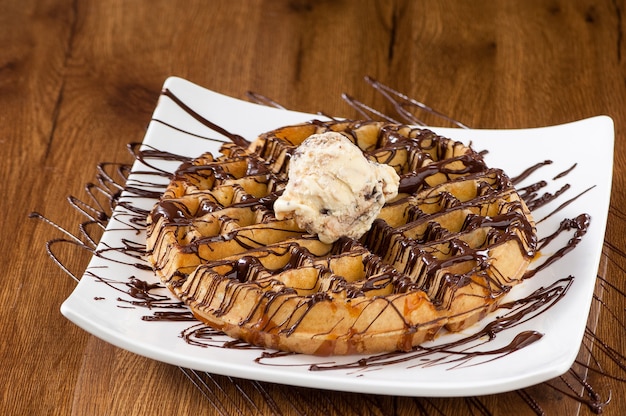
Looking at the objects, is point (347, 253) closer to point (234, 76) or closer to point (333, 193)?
point (333, 193)

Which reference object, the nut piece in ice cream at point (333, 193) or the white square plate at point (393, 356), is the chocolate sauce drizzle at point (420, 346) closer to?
the white square plate at point (393, 356)

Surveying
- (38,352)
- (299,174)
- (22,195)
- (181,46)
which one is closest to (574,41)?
(181,46)

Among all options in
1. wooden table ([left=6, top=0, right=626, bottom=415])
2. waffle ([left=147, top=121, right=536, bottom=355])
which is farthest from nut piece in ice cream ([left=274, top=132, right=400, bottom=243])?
wooden table ([left=6, top=0, right=626, bottom=415])

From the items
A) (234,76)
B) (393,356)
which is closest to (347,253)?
(393,356)

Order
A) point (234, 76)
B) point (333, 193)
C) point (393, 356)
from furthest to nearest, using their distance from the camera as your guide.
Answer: point (234, 76), point (333, 193), point (393, 356)

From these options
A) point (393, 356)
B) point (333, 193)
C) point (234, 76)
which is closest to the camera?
point (393, 356)

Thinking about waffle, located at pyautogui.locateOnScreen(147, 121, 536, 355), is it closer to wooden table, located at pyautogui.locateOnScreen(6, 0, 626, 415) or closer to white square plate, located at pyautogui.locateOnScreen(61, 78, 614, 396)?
white square plate, located at pyautogui.locateOnScreen(61, 78, 614, 396)
